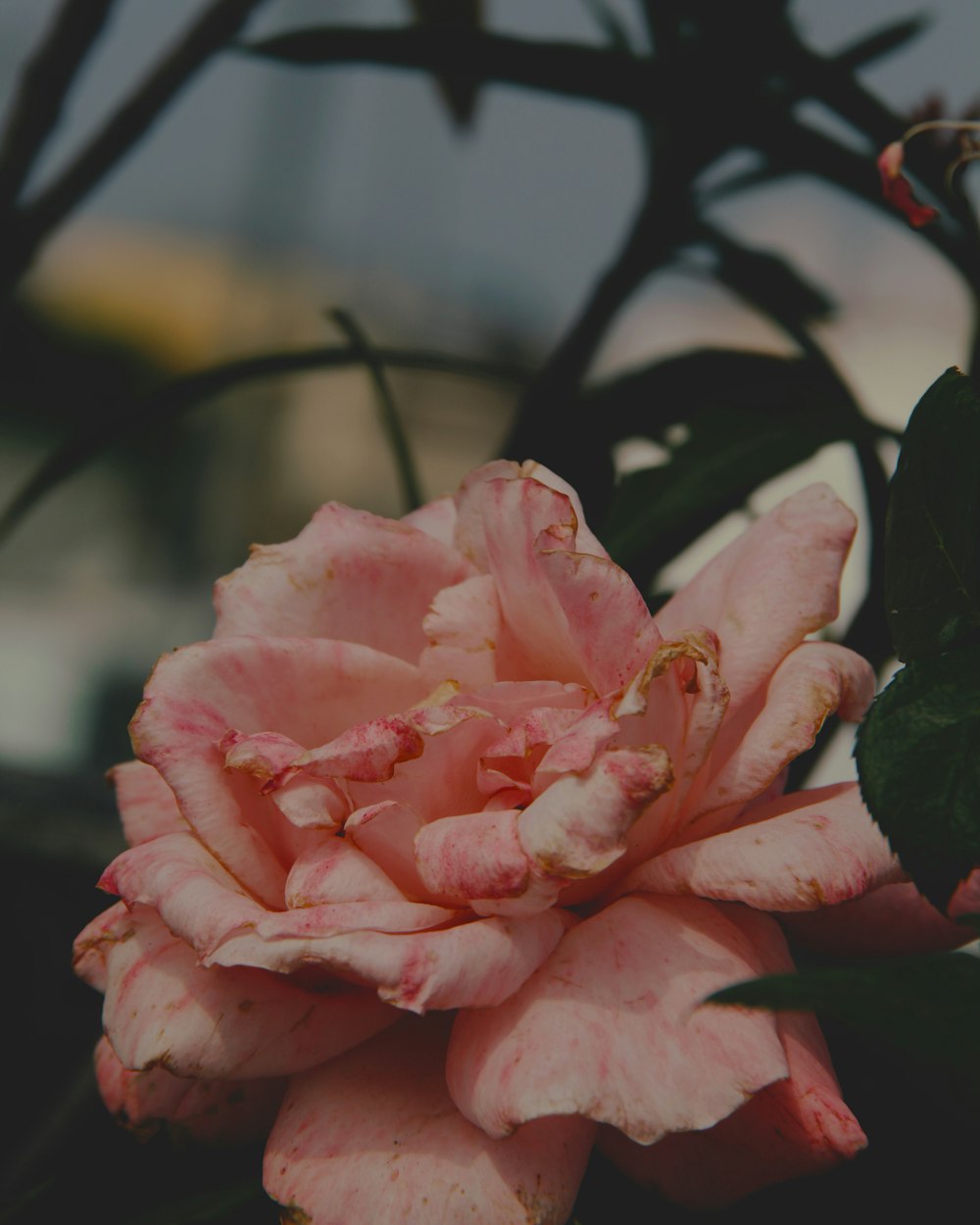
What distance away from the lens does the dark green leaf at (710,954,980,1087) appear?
7.2 inches

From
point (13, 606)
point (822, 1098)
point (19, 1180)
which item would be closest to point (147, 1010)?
point (822, 1098)

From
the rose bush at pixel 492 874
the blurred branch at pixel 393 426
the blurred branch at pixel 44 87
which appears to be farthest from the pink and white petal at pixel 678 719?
the blurred branch at pixel 44 87

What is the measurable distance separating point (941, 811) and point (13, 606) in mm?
4745

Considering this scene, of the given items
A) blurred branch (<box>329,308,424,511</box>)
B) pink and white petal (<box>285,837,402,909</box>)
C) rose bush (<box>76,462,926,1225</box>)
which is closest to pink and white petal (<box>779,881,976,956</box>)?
rose bush (<box>76,462,926,1225</box>)

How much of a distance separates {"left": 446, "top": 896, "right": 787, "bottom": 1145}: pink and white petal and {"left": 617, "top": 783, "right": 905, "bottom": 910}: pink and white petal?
1 cm

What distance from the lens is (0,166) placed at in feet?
1.80

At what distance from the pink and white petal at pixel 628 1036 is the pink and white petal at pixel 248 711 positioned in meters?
0.06

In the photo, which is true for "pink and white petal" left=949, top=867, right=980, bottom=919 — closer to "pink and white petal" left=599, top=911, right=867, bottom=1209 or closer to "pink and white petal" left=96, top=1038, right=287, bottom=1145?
"pink and white petal" left=599, top=911, right=867, bottom=1209

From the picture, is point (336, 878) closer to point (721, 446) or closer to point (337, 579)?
point (337, 579)

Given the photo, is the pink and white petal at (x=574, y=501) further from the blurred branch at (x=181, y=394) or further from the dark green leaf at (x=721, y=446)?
the blurred branch at (x=181, y=394)

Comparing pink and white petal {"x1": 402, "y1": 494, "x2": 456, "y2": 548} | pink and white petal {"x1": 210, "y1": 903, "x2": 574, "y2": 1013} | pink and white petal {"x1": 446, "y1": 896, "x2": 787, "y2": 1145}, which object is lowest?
pink and white petal {"x1": 446, "y1": 896, "x2": 787, "y2": 1145}

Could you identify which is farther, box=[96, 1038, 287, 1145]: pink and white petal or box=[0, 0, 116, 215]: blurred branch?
box=[0, 0, 116, 215]: blurred branch

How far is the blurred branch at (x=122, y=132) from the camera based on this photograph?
1.84ft

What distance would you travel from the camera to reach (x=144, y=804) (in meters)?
0.31
